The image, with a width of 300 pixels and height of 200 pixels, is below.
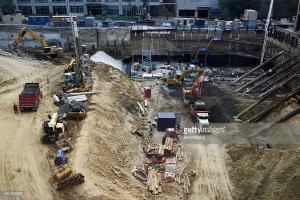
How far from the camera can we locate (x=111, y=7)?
7862cm

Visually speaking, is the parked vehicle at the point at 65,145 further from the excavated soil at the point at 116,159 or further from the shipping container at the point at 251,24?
the shipping container at the point at 251,24

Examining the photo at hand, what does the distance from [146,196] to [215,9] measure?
2546 inches

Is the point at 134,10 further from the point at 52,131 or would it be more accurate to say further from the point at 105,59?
the point at 52,131

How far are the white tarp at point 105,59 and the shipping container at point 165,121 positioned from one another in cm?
2044

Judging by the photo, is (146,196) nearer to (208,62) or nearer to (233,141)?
(233,141)

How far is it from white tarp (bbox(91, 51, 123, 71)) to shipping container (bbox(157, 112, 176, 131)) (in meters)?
20.4

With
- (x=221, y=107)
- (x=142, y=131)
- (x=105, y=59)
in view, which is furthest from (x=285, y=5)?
(x=142, y=131)

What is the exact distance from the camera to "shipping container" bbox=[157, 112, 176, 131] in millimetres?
29984

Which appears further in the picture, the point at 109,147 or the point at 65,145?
the point at 109,147

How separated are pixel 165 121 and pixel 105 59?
76.4 ft

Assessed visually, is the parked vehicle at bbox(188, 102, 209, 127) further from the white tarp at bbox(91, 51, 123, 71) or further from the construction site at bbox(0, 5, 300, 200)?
the white tarp at bbox(91, 51, 123, 71)

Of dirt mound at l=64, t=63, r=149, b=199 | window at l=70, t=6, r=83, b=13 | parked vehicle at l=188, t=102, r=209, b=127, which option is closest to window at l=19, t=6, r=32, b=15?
window at l=70, t=6, r=83, b=13

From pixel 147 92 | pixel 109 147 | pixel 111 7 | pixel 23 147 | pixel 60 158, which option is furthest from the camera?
pixel 111 7

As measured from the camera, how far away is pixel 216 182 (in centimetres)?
2359
